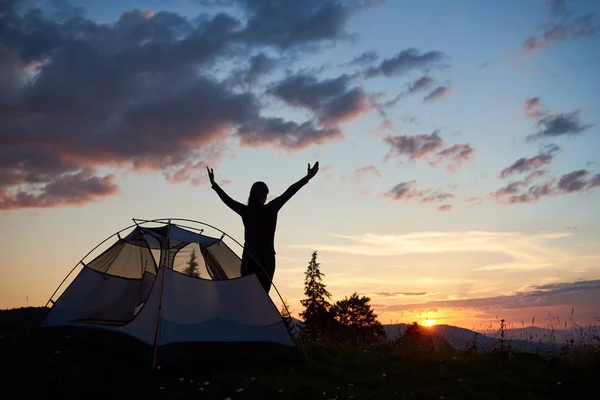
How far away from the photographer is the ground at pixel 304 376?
8.84 metres

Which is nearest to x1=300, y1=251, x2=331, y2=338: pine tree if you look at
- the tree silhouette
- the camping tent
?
the tree silhouette

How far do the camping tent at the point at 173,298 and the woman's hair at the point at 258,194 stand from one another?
1333mm

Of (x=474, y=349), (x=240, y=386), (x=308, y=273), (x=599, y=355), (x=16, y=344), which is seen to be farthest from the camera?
(x=308, y=273)

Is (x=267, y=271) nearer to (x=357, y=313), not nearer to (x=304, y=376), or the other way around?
(x=304, y=376)

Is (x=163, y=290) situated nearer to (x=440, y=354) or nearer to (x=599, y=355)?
(x=440, y=354)

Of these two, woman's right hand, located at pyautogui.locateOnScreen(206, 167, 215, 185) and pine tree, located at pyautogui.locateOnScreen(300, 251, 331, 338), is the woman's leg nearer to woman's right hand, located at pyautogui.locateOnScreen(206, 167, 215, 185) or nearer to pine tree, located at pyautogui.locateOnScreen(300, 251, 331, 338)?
woman's right hand, located at pyautogui.locateOnScreen(206, 167, 215, 185)

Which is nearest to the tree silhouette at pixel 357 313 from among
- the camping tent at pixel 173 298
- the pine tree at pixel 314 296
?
the pine tree at pixel 314 296

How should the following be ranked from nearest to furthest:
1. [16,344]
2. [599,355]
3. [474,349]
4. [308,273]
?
[599,355], [16,344], [474,349], [308,273]

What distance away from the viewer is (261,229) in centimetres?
1156

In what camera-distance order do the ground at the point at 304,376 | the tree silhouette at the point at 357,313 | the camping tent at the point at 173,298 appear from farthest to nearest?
1. the tree silhouette at the point at 357,313
2. the camping tent at the point at 173,298
3. the ground at the point at 304,376

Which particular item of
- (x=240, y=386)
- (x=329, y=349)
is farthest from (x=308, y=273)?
(x=240, y=386)

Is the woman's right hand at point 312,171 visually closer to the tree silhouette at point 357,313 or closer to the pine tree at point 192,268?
the pine tree at point 192,268

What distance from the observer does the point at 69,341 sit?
11992 mm

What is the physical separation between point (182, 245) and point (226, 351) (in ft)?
9.33
